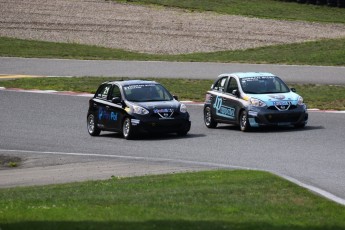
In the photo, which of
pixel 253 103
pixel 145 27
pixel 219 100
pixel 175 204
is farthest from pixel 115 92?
pixel 145 27

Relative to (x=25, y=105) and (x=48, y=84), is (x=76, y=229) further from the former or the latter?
(x=48, y=84)

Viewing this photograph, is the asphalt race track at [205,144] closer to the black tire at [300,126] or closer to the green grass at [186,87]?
the black tire at [300,126]

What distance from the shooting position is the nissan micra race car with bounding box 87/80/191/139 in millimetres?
24891

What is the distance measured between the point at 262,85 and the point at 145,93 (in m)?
2.93

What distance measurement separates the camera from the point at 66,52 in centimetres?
4838

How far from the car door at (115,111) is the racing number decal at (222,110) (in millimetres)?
2496

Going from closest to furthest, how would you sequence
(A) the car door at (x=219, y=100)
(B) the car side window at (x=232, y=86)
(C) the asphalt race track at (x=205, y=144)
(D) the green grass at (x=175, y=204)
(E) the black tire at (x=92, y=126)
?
(D) the green grass at (x=175, y=204)
(C) the asphalt race track at (x=205, y=144)
(E) the black tire at (x=92, y=126)
(A) the car door at (x=219, y=100)
(B) the car side window at (x=232, y=86)

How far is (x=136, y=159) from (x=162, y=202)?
24.4 feet

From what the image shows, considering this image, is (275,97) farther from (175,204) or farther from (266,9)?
(266,9)

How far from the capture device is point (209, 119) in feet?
89.0

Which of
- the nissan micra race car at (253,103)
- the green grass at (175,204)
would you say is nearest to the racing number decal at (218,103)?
the nissan micra race car at (253,103)

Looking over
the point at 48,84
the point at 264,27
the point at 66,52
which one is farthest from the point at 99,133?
the point at 264,27

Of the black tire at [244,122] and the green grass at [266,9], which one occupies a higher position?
the black tire at [244,122]

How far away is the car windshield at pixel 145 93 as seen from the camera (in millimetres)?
25922
